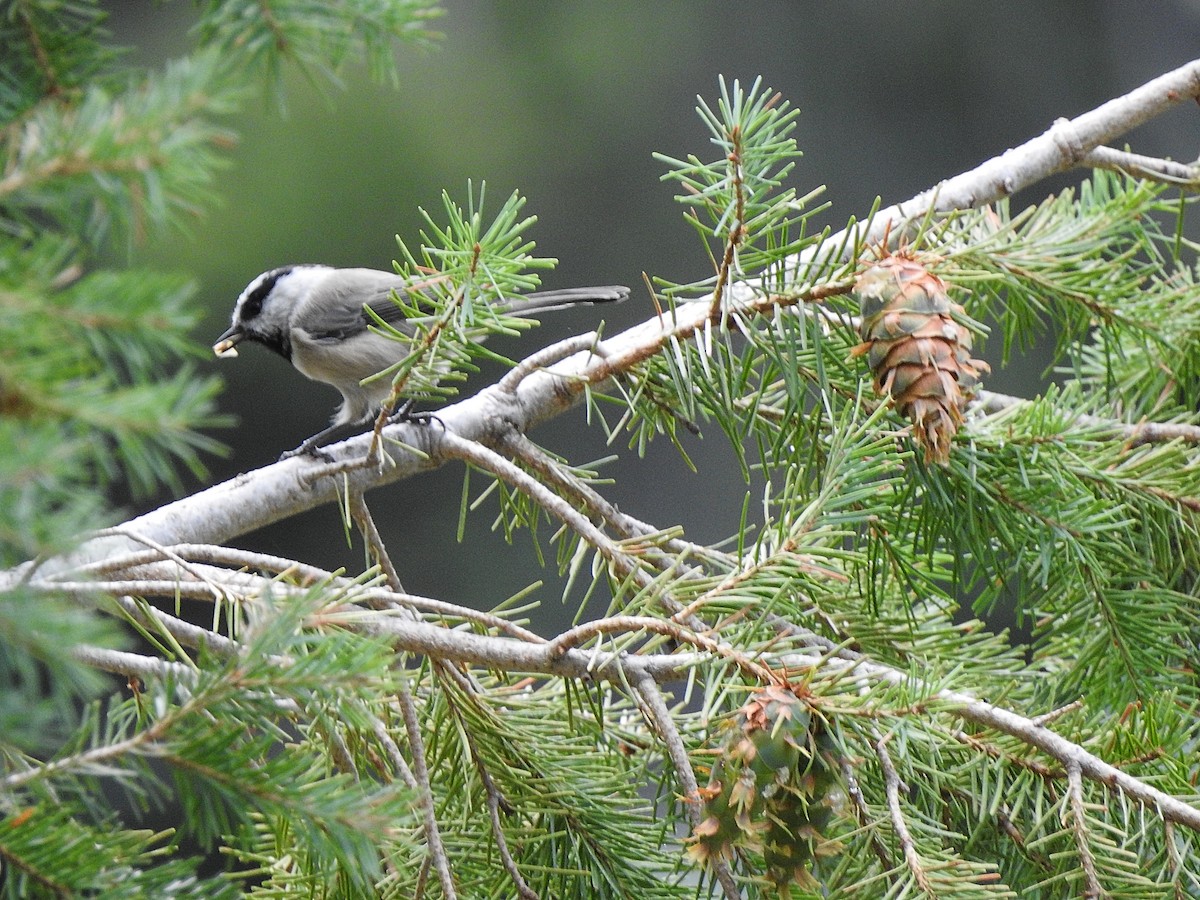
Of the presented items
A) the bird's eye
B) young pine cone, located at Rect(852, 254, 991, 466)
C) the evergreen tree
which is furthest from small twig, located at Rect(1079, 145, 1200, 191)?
the bird's eye

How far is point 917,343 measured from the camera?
458mm

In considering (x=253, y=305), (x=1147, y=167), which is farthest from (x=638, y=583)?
(x=253, y=305)

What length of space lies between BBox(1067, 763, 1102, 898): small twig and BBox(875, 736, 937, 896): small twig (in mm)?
75

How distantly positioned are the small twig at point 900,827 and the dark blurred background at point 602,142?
175 cm

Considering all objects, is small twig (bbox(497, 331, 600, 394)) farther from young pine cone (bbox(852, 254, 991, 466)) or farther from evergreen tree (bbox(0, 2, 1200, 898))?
young pine cone (bbox(852, 254, 991, 466))

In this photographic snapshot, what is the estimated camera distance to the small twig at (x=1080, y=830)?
16.9 inches

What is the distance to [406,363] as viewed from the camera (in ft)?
1.59

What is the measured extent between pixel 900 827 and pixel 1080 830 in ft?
0.30

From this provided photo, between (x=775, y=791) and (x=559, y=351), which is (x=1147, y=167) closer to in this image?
(x=559, y=351)

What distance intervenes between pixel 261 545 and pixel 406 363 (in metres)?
1.87

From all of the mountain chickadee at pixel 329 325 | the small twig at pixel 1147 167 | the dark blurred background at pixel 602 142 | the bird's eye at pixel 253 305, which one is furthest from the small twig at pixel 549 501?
the dark blurred background at pixel 602 142

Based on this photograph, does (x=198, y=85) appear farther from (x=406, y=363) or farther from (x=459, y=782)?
(x=459, y=782)

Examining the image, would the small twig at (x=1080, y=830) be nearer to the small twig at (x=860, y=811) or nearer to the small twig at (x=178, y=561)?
the small twig at (x=860, y=811)

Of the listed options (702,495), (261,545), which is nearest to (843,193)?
(702,495)
